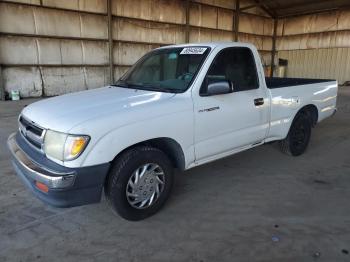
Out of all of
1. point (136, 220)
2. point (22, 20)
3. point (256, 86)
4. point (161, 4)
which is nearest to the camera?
point (136, 220)

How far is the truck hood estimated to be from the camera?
265cm

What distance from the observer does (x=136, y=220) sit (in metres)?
3.02

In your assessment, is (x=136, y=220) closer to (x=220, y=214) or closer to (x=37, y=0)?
(x=220, y=214)

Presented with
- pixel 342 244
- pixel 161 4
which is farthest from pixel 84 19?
pixel 342 244

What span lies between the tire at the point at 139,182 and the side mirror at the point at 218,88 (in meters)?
0.86

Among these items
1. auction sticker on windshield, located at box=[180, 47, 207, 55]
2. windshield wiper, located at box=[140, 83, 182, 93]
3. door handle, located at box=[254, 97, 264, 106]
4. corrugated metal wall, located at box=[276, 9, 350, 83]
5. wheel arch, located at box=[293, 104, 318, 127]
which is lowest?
wheel arch, located at box=[293, 104, 318, 127]

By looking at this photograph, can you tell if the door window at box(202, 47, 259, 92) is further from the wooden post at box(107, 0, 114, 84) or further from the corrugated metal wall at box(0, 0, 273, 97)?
the wooden post at box(107, 0, 114, 84)

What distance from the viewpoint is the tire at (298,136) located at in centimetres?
484

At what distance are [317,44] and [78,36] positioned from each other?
14.4 m

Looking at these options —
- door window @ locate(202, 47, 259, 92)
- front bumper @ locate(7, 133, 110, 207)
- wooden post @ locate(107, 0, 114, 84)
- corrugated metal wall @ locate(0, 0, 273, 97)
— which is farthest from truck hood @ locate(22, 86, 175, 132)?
wooden post @ locate(107, 0, 114, 84)

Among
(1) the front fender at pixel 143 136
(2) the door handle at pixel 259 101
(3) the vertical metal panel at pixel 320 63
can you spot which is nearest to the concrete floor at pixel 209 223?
(1) the front fender at pixel 143 136

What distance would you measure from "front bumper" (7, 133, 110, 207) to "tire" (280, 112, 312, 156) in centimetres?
330

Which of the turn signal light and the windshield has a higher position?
the windshield

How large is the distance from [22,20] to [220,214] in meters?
10.5
